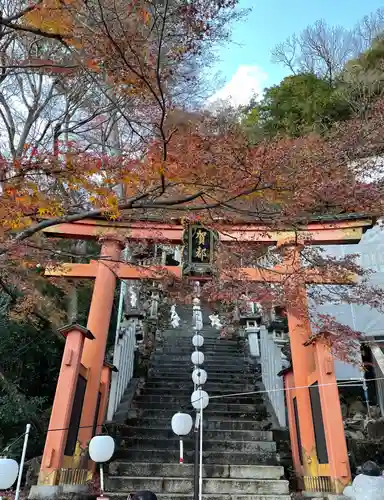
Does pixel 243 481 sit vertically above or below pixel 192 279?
below

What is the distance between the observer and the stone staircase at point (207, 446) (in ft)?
17.4

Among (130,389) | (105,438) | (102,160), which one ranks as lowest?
(105,438)

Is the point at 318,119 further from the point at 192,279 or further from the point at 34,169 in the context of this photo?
the point at 34,169

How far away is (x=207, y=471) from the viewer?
5598mm

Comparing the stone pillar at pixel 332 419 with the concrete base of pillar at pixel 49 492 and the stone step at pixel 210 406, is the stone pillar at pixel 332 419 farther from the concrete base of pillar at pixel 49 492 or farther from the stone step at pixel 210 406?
the concrete base of pillar at pixel 49 492

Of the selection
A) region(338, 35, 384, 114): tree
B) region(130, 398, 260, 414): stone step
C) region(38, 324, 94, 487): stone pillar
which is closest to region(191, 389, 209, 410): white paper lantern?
region(130, 398, 260, 414): stone step

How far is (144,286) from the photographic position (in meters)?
11.1

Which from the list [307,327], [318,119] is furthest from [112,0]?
[318,119]

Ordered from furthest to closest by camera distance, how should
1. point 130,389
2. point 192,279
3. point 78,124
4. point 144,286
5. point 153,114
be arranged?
point 144,286 → point 78,124 → point 192,279 → point 130,389 → point 153,114

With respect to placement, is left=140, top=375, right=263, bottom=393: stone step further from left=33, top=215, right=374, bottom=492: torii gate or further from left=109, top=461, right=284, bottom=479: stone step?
left=109, top=461, right=284, bottom=479: stone step

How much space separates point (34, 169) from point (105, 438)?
3.36 meters

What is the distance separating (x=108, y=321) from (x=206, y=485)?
319 cm

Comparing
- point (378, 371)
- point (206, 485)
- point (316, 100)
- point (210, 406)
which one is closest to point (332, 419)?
point (206, 485)

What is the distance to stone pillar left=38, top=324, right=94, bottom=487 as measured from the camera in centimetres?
514
